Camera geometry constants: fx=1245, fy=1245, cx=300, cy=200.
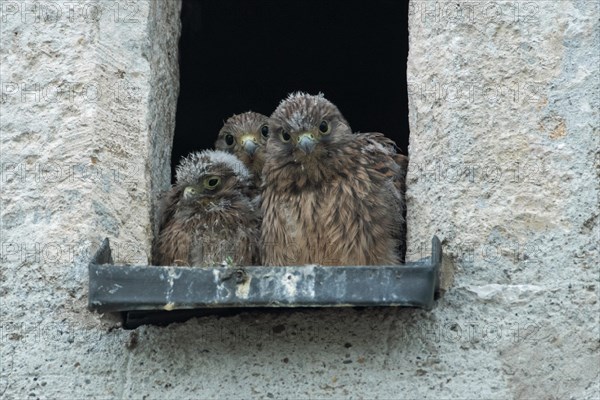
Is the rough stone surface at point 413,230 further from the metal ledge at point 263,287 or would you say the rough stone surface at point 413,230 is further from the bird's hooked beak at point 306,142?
the bird's hooked beak at point 306,142

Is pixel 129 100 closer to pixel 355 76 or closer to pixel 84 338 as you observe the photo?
pixel 84 338

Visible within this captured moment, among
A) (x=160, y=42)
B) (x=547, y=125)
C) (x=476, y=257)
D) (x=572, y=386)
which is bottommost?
(x=572, y=386)

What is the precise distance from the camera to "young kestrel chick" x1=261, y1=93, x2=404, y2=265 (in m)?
4.08

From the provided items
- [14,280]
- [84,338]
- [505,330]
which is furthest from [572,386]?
[14,280]

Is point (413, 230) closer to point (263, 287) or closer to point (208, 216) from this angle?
point (263, 287)

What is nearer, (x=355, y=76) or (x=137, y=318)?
(x=137, y=318)

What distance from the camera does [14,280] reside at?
3.81m

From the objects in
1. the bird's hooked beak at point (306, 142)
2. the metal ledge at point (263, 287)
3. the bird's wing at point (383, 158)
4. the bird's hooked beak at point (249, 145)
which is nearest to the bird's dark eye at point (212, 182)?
the bird's hooked beak at point (306, 142)

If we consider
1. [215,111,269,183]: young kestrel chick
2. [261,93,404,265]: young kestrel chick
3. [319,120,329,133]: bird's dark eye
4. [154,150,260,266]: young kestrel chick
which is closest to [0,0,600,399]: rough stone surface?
[261,93,404,265]: young kestrel chick

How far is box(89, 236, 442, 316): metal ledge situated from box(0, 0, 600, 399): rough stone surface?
29cm

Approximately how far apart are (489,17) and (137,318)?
4.74ft

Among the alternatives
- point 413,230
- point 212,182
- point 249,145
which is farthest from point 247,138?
point 413,230

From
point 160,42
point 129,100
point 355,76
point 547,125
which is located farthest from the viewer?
point 355,76

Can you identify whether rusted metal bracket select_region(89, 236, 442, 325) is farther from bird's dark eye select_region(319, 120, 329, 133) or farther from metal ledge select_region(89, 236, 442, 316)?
bird's dark eye select_region(319, 120, 329, 133)
